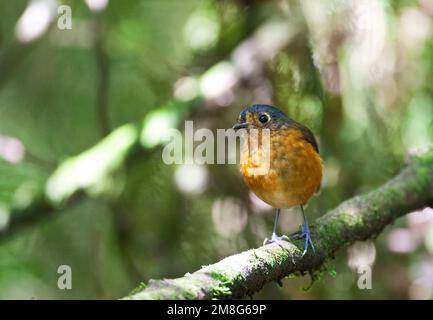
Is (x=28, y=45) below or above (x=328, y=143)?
above

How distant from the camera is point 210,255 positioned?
528 centimetres

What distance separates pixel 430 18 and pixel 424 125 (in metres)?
0.79

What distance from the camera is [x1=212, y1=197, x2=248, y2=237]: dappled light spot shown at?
17.3 feet

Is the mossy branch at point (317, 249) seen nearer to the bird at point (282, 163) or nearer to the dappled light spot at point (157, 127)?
the bird at point (282, 163)

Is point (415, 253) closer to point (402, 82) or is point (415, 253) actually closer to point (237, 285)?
point (402, 82)

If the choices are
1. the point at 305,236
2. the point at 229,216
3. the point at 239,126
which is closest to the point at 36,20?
the point at 239,126

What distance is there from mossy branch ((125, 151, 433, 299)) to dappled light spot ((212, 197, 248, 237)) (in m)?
1.51

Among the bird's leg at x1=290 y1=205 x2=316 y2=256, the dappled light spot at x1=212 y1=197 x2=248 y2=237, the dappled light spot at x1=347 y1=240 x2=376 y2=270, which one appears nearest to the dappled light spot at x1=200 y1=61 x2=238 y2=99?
the dappled light spot at x1=212 y1=197 x2=248 y2=237

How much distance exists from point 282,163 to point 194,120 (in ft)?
5.78

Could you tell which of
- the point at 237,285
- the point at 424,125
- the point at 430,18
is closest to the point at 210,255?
the point at 424,125

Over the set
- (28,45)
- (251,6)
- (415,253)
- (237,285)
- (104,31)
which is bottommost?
(237,285)

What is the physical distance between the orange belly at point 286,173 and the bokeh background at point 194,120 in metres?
1.10

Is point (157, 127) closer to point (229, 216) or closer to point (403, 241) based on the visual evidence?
point (229, 216)

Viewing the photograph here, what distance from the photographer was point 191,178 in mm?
5461
